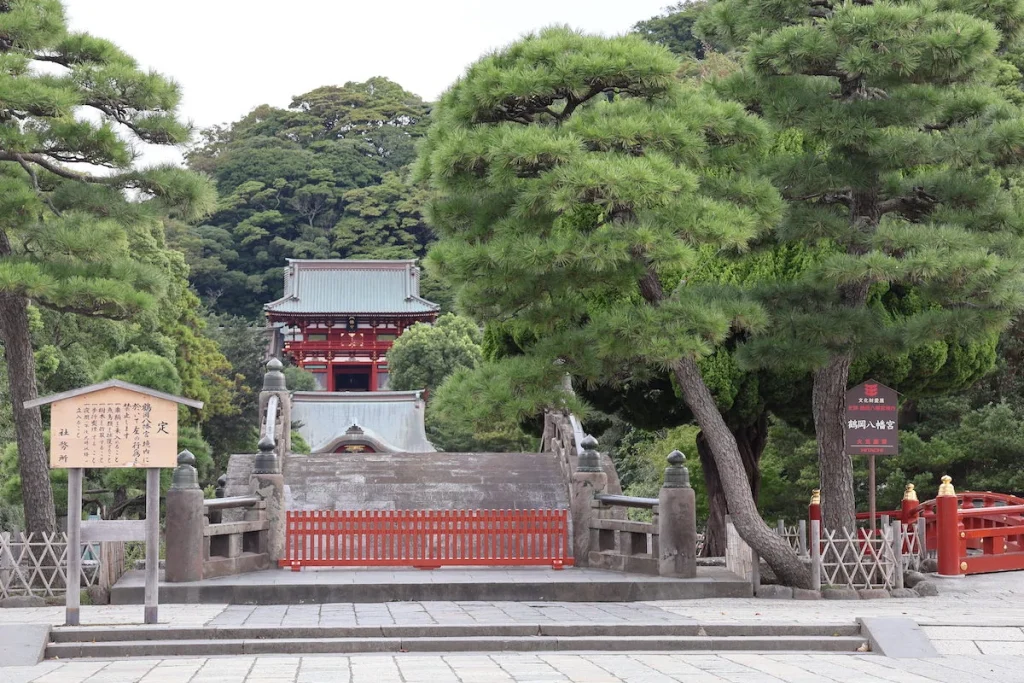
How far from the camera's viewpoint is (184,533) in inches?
547

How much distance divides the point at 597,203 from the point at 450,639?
4571 mm

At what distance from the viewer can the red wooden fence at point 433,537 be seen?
617 inches

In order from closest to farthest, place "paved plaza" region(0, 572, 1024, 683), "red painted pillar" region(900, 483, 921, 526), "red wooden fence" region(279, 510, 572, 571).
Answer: "paved plaza" region(0, 572, 1024, 683) → "red wooden fence" region(279, 510, 572, 571) → "red painted pillar" region(900, 483, 921, 526)

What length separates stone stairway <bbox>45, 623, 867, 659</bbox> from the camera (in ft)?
33.2

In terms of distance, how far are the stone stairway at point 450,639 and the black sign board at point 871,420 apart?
3988 mm

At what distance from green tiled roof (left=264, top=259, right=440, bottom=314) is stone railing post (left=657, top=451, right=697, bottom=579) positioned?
121 feet

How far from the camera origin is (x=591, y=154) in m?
12.5

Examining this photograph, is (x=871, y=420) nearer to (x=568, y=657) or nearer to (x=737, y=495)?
(x=737, y=495)

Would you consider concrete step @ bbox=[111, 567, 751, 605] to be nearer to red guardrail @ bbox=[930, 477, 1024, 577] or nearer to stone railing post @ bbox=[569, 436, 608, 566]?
stone railing post @ bbox=[569, 436, 608, 566]

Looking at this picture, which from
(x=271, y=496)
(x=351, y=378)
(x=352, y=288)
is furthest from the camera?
(x=351, y=378)

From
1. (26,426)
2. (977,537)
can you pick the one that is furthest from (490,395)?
(977,537)

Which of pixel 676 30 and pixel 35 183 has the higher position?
pixel 676 30

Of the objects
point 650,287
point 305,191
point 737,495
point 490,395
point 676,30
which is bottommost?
point 737,495

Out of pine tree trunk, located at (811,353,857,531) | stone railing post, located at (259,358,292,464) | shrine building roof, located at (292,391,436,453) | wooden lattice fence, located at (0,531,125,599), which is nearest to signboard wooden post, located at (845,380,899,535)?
pine tree trunk, located at (811,353,857,531)
